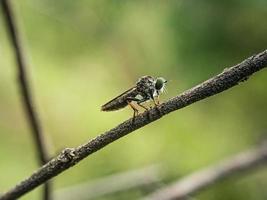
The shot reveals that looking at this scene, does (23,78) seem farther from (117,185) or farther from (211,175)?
(117,185)

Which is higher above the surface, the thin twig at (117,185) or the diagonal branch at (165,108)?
the thin twig at (117,185)

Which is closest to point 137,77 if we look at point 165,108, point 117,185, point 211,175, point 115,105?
point 117,185

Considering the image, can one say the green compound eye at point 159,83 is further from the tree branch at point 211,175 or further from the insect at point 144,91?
the tree branch at point 211,175

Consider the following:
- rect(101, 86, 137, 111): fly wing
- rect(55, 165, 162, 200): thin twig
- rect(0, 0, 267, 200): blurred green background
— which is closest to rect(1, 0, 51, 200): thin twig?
rect(0, 0, 267, 200): blurred green background

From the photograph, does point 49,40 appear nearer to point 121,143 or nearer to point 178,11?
point 121,143

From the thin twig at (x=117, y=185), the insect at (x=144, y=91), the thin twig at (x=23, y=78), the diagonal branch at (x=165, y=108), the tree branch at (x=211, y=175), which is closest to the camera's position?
the diagonal branch at (x=165, y=108)

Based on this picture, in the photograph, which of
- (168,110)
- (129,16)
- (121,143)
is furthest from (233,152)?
(168,110)

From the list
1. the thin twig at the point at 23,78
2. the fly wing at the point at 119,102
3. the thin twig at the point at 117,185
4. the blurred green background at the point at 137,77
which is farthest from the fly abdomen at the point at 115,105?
the thin twig at the point at 117,185
